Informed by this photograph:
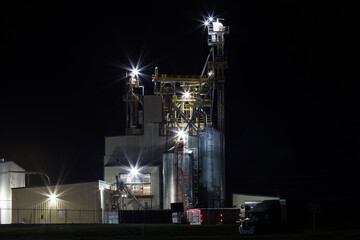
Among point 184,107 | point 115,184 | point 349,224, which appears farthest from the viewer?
point 184,107

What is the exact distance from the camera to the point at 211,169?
6181cm

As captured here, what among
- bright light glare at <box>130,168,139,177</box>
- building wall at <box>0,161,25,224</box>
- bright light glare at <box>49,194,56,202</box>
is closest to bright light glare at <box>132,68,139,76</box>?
bright light glare at <box>130,168,139,177</box>

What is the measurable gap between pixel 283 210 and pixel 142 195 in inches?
1471

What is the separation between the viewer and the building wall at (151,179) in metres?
69.9

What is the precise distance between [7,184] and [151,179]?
58.2 feet

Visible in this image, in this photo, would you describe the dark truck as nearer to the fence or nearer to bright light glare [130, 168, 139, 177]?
the fence

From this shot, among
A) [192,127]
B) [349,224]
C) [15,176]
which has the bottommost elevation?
[349,224]

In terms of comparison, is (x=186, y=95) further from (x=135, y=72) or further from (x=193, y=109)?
(x=135, y=72)

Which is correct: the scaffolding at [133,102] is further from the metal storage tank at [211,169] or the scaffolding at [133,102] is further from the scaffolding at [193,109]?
the metal storage tank at [211,169]

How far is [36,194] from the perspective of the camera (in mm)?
62469

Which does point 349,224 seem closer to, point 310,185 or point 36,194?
point 36,194

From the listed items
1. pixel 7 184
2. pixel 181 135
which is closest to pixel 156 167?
pixel 181 135

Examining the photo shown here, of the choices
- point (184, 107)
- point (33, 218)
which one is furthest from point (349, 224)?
point (184, 107)

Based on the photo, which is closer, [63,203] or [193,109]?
[63,203]
